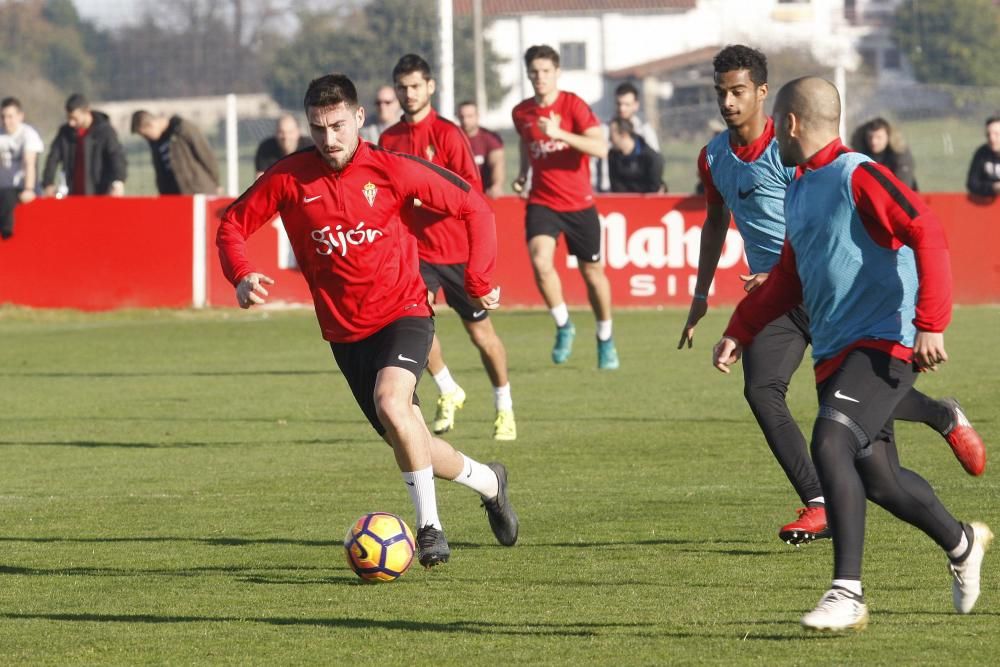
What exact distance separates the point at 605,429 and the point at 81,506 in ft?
12.4

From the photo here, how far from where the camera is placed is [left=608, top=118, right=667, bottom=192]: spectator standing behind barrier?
21.1 meters

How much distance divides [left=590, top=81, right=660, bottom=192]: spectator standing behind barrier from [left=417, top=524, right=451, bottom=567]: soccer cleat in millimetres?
13139

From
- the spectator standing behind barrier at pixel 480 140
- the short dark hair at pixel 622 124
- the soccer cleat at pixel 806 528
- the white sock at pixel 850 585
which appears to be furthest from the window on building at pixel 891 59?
the white sock at pixel 850 585

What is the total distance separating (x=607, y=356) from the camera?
15.1 metres

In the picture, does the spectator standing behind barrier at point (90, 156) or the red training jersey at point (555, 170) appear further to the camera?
the spectator standing behind barrier at point (90, 156)

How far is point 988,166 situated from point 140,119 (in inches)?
371

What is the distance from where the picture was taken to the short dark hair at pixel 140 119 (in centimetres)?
2044

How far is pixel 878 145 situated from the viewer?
19.5m

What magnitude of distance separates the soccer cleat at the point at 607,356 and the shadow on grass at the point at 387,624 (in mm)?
8751

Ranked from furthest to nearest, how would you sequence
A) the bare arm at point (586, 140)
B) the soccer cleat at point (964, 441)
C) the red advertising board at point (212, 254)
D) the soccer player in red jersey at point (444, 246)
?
the red advertising board at point (212, 254), the bare arm at point (586, 140), the soccer player in red jersey at point (444, 246), the soccer cleat at point (964, 441)

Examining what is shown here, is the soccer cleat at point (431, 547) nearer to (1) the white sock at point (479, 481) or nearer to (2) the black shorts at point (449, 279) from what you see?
(1) the white sock at point (479, 481)

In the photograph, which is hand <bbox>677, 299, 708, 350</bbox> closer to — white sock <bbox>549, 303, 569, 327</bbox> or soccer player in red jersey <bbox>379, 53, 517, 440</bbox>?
soccer player in red jersey <bbox>379, 53, 517, 440</bbox>

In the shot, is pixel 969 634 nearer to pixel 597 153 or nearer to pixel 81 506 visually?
pixel 81 506

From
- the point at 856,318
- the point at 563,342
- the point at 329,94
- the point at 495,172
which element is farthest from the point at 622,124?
the point at 856,318
